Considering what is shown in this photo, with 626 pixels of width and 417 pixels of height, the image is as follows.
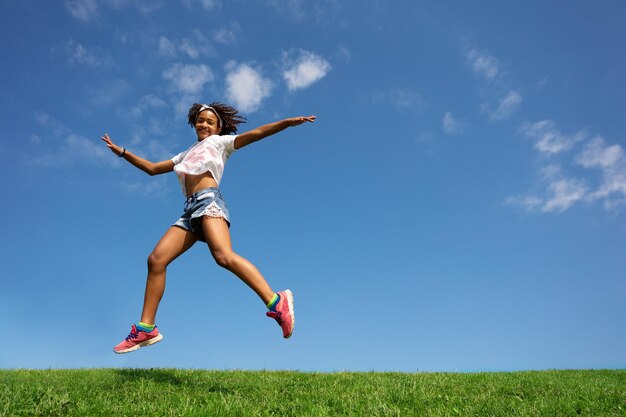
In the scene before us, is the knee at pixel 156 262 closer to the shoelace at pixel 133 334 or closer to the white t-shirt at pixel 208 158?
the shoelace at pixel 133 334

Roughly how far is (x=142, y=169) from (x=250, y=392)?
10.2 feet

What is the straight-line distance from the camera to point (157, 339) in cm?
587

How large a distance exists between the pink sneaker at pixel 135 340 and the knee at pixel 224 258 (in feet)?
3.63

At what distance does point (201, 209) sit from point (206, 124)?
1.42m

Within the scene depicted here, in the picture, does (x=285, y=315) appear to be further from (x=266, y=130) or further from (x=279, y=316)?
(x=266, y=130)

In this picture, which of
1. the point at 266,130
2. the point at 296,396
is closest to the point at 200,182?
the point at 266,130

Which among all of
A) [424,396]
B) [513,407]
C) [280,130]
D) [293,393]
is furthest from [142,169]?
[513,407]

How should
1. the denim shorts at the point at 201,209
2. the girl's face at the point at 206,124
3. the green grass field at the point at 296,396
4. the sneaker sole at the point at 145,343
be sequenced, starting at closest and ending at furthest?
the green grass field at the point at 296,396
the sneaker sole at the point at 145,343
the denim shorts at the point at 201,209
the girl's face at the point at 206,124

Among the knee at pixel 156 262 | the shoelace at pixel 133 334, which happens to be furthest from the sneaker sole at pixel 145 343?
the knee at pixel 156 262

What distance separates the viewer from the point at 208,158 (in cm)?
611

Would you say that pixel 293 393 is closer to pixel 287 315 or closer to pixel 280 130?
pixel 287 315

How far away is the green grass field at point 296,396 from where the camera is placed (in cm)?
455

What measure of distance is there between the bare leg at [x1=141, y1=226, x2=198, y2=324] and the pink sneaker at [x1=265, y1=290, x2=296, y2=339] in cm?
126

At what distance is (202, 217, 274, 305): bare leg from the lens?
551 cm
